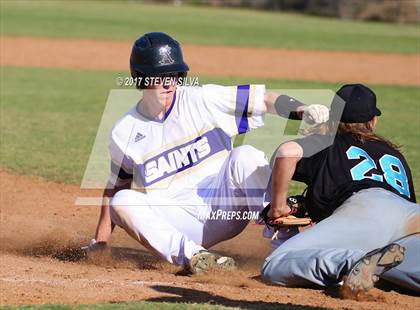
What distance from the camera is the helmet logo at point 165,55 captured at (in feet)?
18.8

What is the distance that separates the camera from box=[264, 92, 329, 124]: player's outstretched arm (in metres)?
5.18

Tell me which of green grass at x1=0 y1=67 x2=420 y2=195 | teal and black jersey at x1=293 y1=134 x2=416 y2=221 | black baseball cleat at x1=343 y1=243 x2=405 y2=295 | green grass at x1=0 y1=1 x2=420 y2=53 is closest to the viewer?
black baseball cleat at x1=343 y1=243 x2=405 y2=295

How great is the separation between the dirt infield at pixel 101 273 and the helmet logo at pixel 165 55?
141 centimetres

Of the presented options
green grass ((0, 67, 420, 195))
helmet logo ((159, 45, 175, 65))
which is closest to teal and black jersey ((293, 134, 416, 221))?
helmet logo ((159, 45, 175, 65))

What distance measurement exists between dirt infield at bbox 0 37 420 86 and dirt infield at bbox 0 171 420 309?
37.4ft

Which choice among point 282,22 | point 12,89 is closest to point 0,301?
point 12,89

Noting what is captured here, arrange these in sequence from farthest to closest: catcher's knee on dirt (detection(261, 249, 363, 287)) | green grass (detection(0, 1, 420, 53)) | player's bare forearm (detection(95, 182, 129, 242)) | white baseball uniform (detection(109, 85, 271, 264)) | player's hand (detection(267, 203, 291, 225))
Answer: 1. green grass (detection(0, 1, 420, 53))
2. player's bare forearm (detection(95, 182, 129, 242))
3. white baseball uniform (detection(109, 85, 271, 264))
4. player's hand (detection(267, 203, 291, 225))
5. catcher's knee on dirt (detection(261, 249, 363, 287))

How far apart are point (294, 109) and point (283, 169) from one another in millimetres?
681

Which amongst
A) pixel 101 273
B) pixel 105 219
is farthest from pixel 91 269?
pixel 105 219

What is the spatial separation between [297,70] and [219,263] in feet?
48.6

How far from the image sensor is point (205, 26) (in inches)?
1182

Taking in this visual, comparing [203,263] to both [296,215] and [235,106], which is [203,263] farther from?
[235,106]

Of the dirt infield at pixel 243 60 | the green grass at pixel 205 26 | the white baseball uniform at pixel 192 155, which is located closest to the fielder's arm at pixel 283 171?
the white baseball uniform at pixel 192 155

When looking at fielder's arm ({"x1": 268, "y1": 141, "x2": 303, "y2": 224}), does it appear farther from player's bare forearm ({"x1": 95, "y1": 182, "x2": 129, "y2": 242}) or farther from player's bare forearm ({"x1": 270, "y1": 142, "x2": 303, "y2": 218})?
player's bare forearm ({"x1": 95, "y1": 182, "x2": 129, "y2": 242})
